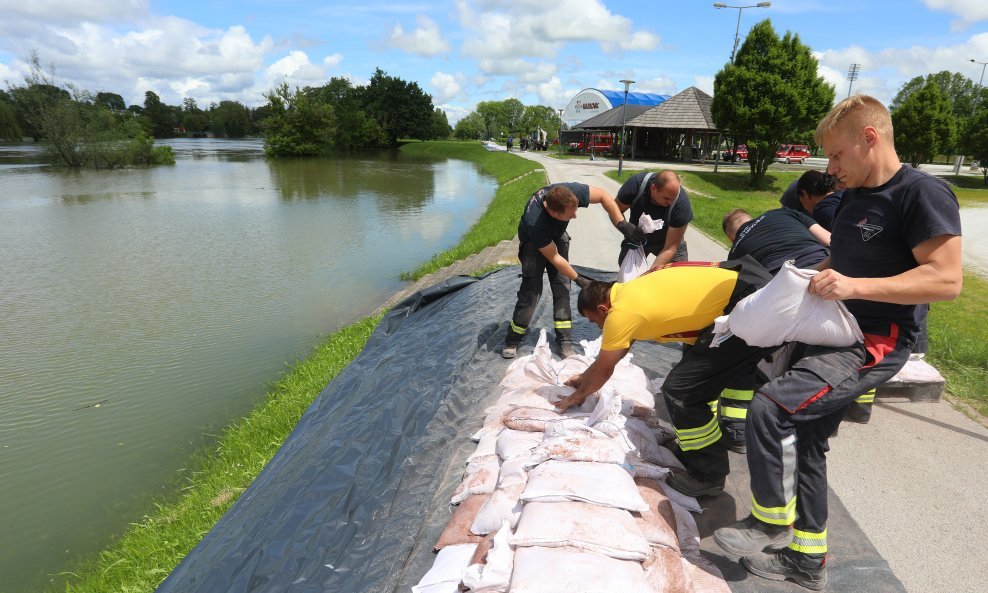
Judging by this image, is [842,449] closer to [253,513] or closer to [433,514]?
[433,514]

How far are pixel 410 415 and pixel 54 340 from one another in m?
6.99

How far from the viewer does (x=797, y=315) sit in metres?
2.19

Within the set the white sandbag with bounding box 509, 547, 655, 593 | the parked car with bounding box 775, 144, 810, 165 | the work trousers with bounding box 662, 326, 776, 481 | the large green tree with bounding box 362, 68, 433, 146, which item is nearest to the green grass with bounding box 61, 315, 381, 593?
the white sandbag with bounding box 509, 547, 655, 593

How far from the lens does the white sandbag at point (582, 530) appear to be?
2.09 metres

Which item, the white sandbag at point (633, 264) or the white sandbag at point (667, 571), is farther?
the white sandbag at point (633, 264)

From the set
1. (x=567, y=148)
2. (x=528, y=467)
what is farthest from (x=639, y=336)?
(x=567, y=148)

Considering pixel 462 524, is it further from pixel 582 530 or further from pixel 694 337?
pixel 694 337

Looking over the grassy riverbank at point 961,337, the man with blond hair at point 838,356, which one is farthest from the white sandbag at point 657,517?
the grassy riverbank at point 961,337

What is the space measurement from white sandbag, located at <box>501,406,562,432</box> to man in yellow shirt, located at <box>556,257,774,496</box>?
1.71 feet

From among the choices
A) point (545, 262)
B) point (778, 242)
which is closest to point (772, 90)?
point (545, 262)

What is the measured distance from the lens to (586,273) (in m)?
6.93

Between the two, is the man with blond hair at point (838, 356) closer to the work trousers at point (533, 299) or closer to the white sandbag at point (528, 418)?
the white sandbag at point (528, 418)

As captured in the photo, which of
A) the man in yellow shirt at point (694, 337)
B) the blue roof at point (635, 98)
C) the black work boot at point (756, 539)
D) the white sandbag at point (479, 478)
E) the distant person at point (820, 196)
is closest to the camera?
the black work boot at point (756, 539)

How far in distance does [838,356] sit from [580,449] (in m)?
1.22
